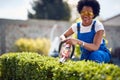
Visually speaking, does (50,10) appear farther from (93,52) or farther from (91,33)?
(93,52)

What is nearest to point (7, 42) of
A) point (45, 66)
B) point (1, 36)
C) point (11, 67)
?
point (1, 36)

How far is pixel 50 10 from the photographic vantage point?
4628 cm

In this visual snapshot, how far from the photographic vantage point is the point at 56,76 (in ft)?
16.4

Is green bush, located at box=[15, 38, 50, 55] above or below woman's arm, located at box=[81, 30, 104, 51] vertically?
below

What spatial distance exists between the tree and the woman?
128 ft

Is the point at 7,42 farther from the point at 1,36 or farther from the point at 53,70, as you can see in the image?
the point at 53,70

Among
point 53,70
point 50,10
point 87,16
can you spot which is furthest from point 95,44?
point 50,10

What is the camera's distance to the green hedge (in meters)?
4.14

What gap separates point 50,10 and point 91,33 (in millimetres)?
40397

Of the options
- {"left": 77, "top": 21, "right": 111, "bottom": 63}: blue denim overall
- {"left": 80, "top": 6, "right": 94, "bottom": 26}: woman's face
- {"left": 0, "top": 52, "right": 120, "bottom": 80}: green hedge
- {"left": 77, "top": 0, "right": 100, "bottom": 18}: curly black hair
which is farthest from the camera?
{"left": 77, "top": 0, "right": 100, "bottom": 18}: curly black hair

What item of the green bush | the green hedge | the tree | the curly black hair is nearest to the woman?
the curly black hair

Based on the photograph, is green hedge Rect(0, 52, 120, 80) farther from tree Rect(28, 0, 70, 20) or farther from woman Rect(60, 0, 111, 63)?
tree Rect(28, 0, 70, 20)

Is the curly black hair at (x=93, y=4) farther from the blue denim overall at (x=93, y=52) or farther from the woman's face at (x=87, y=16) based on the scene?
the blue denim overall at (x=93, y=52)

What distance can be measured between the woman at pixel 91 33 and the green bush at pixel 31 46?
18.7 meters
